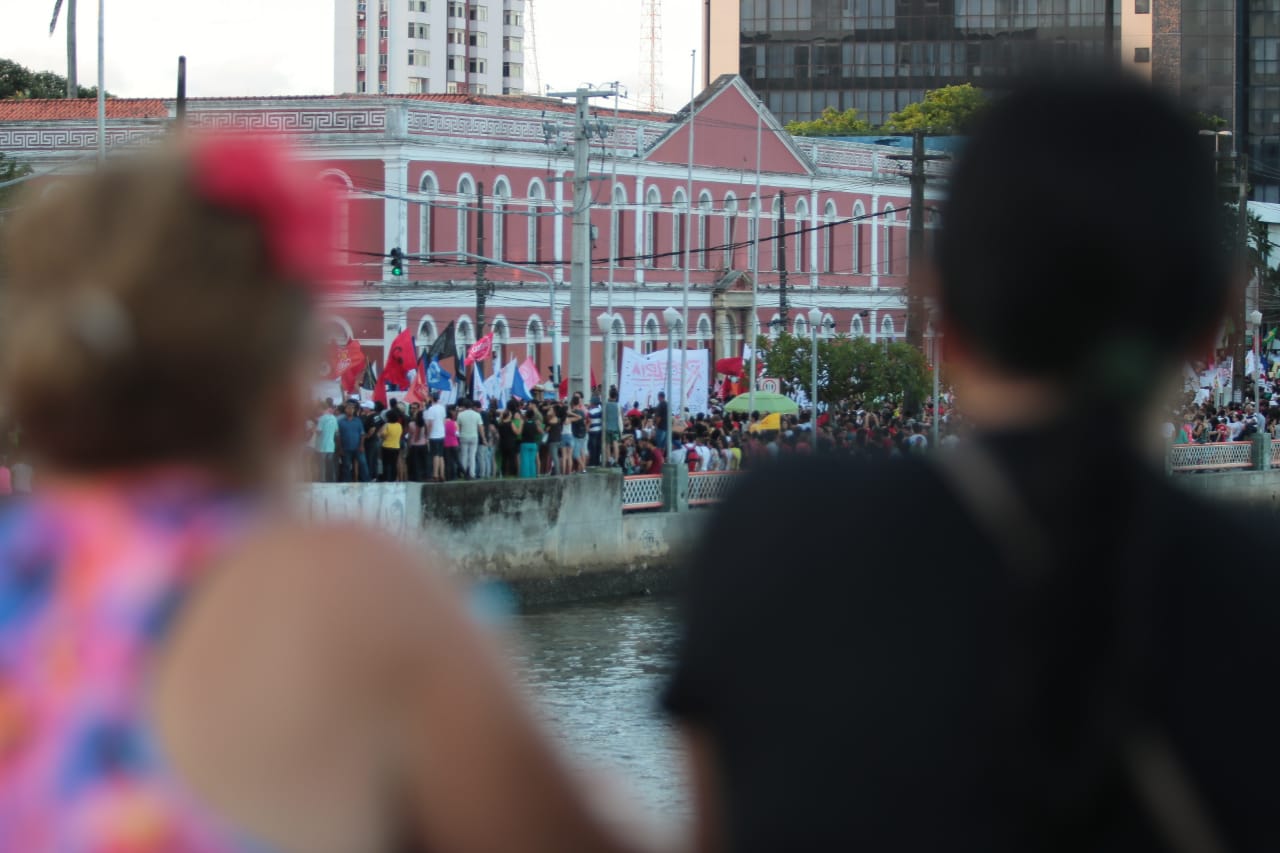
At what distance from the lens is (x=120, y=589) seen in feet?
5.26

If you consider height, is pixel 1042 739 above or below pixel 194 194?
below

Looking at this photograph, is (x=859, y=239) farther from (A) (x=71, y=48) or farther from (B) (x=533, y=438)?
(B) (x=533, y=438)

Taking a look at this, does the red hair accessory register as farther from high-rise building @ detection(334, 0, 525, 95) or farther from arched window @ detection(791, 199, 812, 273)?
high-rise building @ detection(334, 0, 525, 95)

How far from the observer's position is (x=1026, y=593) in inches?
62.0

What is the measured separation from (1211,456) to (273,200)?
34.9 m

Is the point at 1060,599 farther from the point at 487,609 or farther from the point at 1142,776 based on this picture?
the point at 487,609

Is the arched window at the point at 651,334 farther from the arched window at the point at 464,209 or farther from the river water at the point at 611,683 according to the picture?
the river water at the point at 611,683

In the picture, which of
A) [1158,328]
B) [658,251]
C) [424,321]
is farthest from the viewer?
[658,251]

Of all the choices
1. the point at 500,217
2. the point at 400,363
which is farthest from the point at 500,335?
the point at 400,363

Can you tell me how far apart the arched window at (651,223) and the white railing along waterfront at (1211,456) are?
1732cm

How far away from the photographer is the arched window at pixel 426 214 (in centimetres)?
4316

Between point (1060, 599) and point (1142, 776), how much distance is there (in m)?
0.15

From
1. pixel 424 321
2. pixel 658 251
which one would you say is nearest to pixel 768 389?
pixel 424 321

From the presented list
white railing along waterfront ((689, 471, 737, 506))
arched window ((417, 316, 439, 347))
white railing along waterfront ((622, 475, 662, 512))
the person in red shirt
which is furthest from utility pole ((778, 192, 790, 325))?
white railing along waterfront ((622, 475, 662, 512))
